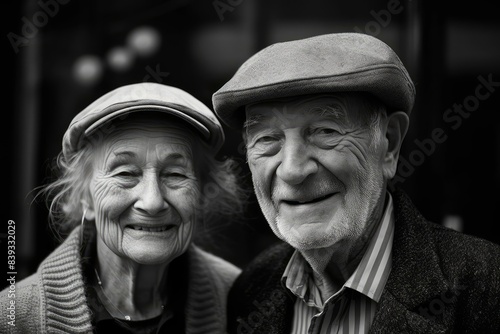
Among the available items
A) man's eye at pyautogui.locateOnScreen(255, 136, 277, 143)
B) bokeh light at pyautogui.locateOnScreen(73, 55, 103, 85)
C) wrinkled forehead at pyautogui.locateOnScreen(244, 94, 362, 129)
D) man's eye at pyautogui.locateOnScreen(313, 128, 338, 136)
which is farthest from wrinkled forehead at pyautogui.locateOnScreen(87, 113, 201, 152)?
bokeh light at pyautogui.locateOnScreen(73, 55, 103, 85)

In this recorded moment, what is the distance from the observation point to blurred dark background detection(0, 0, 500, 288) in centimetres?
356

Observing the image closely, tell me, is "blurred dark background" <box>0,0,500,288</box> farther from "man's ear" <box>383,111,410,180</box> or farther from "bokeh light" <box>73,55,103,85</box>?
"man's ear" <box>383,111,410,180</box>

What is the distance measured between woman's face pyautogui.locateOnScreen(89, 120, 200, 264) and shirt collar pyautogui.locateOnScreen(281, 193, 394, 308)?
0.46 m

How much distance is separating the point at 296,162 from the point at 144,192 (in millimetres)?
621

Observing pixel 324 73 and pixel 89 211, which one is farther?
pixel 89 211

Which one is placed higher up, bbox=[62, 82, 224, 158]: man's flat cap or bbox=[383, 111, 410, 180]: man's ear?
bbox=[62, 82, 224, 158]: man's flat cap

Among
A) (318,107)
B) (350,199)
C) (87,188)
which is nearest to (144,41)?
(87,188)

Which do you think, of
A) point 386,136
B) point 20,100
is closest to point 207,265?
point 386,136

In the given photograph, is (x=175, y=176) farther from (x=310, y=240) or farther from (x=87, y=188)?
(x=310, y=240)

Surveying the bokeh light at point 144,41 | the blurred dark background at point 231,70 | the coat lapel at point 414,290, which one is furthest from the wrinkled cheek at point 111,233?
the bokeh light at point 144,41

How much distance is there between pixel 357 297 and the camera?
232 cm

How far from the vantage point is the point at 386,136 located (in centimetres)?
246

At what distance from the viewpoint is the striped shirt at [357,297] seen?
228 centimetres

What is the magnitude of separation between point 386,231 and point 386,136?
0.36 meters
